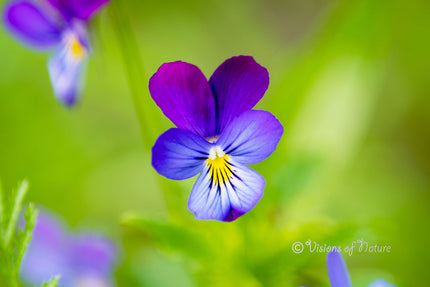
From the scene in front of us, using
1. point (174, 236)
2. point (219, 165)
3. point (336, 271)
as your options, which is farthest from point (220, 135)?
point (174, 236)

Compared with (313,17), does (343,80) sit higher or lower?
lower

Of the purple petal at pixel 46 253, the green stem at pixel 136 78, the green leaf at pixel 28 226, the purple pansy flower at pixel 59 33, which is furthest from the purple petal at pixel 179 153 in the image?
the purple petal at pixel 46 253

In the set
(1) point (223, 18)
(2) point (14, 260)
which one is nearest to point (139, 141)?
(1) point (223, 18)

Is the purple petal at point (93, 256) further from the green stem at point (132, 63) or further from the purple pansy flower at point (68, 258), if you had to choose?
the green stem at point (132, 63)

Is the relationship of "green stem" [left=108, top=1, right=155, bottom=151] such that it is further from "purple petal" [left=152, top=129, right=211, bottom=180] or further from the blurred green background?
"purple petal" [left=152, top=129, right=211, bottom=180]

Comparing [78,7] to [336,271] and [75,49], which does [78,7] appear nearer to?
[75,49]

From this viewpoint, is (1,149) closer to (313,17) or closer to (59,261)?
(59,261)
